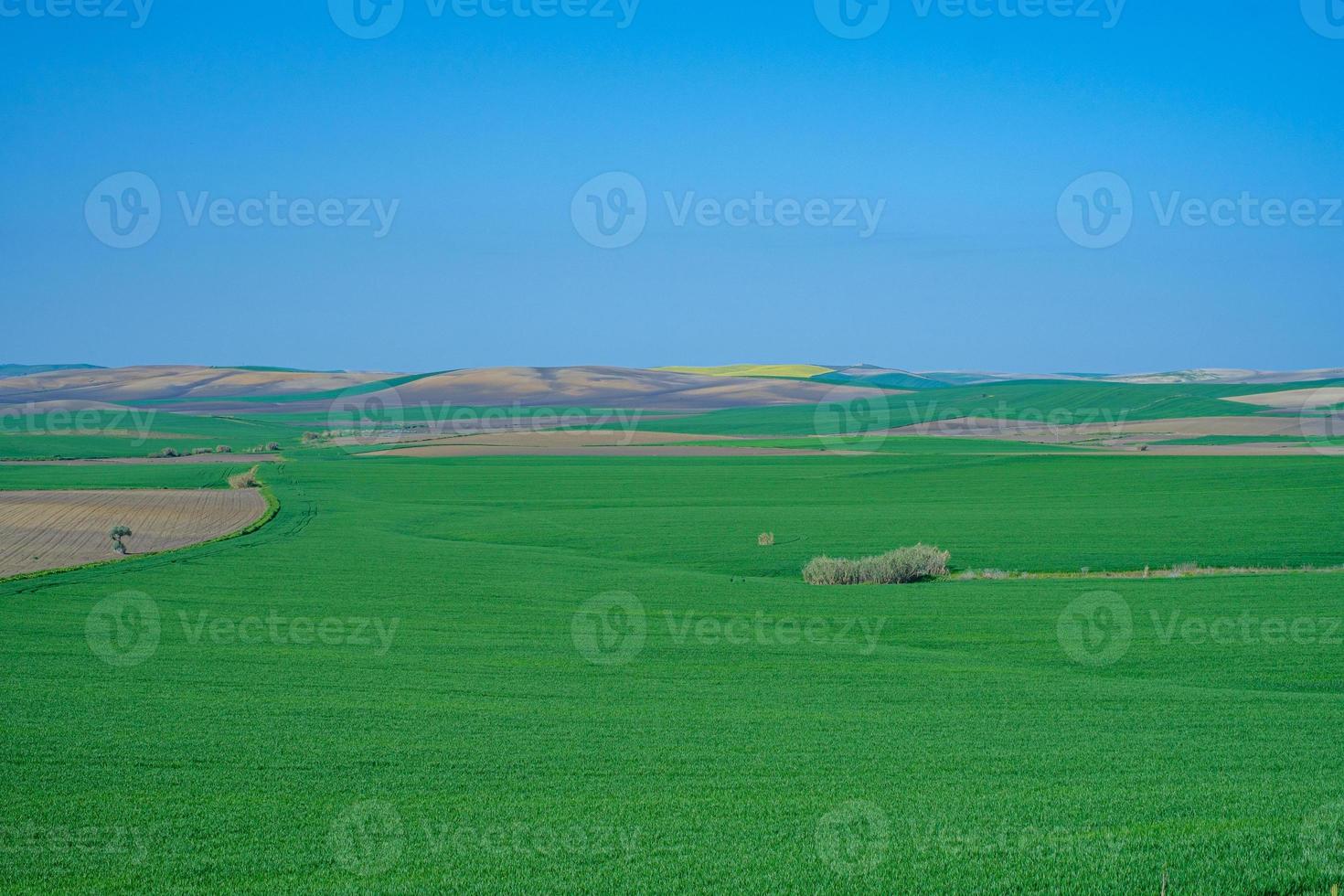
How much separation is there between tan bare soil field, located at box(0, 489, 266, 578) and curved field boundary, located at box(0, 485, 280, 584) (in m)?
0.03

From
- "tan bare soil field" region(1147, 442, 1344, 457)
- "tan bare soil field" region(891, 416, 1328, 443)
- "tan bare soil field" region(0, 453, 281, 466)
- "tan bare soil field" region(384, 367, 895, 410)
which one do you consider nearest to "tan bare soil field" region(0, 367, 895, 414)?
"tan bare soil field" region(384, 367, 895, 410)

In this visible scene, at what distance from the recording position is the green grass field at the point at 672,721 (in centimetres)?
1034

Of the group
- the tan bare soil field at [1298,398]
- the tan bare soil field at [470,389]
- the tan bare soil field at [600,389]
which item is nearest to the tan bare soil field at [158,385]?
the tan bare soil field at [470,389]

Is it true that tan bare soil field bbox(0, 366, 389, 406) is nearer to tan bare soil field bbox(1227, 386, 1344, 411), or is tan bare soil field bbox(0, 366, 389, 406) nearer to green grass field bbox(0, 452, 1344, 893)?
tan bare soil field bbox(1227, 386, 1344, 411)

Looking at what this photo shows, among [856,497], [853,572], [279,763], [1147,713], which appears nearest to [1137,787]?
[1147,713]

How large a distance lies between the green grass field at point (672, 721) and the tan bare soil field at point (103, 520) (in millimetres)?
2893

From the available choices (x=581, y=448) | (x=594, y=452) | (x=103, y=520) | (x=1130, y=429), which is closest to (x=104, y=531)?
(x=103, y=520)

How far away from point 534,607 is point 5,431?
92558 millimetres

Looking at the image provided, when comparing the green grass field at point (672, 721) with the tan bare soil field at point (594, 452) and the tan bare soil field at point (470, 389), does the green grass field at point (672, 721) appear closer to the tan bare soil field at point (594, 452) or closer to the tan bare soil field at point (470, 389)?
the tan bare soil field at point (594, 452)

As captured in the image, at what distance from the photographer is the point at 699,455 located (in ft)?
260

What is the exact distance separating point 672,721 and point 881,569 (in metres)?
16.8

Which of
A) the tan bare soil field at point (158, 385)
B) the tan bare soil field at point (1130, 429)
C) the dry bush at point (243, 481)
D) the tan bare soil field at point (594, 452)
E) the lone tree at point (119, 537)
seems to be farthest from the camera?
the tan bare soil field at point (158, 385)

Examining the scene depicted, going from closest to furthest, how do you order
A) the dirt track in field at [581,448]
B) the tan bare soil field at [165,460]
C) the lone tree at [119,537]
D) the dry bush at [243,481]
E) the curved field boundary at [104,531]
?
the curved field boundary at [104,531], the lone tree at [119,537], the dry bush at [243,481], the tan bare soil field at [165,460], the dirt track in field at [581,448]

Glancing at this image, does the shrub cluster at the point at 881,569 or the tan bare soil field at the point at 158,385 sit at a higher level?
the tan bare soil field at the point at 158,385
